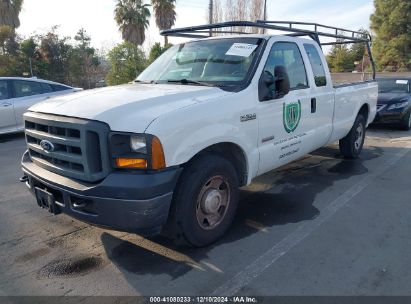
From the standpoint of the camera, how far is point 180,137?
10.2 feet

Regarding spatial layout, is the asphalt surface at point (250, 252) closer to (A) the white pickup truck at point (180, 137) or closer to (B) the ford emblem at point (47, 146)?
(A) the white pickup truck at point (180, 137)

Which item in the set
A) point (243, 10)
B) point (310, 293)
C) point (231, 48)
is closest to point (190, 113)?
point (231, 48)

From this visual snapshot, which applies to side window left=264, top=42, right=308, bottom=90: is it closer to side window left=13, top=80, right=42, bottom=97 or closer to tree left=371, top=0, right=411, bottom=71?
side window left=13, top=80, right=42, bottom=97

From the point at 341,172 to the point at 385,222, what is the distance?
204cm

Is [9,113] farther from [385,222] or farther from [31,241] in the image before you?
[385,222]

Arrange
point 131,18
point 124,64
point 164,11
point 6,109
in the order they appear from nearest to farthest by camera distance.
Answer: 1. point 6,109
2. point 124,64
3. point 131,18
4. point 164,11

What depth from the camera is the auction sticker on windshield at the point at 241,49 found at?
4.15 metres

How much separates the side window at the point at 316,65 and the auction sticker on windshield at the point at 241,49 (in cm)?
121

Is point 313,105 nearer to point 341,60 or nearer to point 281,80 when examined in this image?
point 281,80

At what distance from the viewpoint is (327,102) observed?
5348 millimetres

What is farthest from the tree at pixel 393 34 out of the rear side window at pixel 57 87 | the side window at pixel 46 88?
the side window at pixel 46 88

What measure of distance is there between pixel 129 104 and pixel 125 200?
0.83 m

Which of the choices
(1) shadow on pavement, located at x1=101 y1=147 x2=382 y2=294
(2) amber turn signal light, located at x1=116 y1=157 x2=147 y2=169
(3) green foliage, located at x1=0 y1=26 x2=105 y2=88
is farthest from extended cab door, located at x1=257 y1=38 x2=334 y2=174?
(3) green foliage, located at x1=0 y1=26 x2=105 y2=88

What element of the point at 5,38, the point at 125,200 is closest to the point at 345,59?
the point at 5,38
